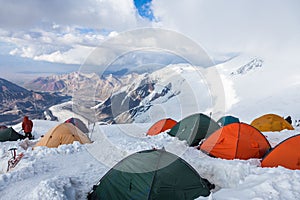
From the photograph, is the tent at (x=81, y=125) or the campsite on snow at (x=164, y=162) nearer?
the campsite on snow at (x=164, y=162)

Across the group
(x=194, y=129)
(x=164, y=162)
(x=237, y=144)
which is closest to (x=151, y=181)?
(x=164, y=162)

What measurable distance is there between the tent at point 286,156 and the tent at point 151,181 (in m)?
2.42

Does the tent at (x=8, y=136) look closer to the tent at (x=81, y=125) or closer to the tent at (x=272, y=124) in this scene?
the tent at (x=81, y=125)

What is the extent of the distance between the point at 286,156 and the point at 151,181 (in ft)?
13.7

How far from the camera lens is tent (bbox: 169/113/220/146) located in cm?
1288

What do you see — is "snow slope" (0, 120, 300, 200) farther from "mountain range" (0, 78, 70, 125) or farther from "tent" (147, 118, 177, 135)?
"mountain range" (0, 78, 70, 125)

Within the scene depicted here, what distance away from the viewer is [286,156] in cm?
756

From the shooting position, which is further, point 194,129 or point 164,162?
point 194,129

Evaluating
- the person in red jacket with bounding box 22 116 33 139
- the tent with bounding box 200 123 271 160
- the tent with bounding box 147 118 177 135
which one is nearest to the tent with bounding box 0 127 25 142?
the person in red jacket with bounding box 22 116 33 139

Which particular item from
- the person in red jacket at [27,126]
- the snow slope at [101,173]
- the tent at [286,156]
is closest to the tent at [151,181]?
the snow slope at [101,173]

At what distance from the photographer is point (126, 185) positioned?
20.2ft

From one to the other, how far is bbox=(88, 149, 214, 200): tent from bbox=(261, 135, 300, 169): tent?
7.95 ft

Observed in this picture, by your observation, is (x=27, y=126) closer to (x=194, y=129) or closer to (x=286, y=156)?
(x=194, y=129)

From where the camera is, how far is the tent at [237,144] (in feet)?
31.4
